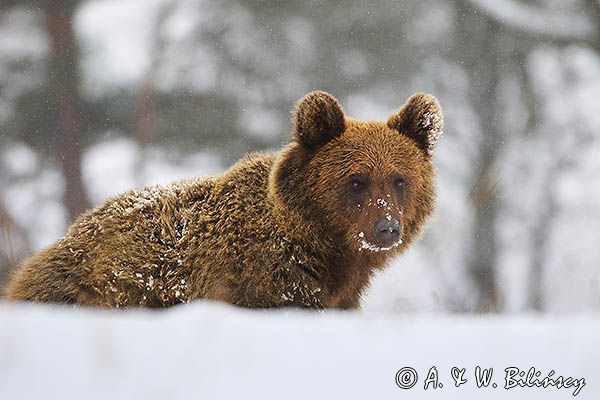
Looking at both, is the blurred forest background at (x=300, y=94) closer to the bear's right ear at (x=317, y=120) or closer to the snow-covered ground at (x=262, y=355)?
the bear's right ear at (x=317, y=120)

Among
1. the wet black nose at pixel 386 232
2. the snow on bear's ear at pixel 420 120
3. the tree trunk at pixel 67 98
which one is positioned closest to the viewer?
the wet black nose at pixel 386 232

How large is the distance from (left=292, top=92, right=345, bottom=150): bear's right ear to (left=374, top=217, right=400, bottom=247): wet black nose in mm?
790

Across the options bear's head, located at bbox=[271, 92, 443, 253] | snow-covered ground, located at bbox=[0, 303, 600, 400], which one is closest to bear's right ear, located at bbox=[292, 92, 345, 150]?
bear's head, located at bbox=[271, 92, 443, 253]

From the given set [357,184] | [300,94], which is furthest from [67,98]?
[357,184]

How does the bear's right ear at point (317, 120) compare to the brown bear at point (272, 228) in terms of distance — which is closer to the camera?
the brown bear at point (272, 228)

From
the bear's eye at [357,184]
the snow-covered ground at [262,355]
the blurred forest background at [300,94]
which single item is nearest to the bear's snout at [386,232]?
the bear's eye at [357,184]

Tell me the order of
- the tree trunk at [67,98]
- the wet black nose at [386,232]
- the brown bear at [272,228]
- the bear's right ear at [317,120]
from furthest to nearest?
the tree trunk at [67,98], the bear's right ear at [317,120], the wet black nose at [386,232], the brown bear at [272,228]

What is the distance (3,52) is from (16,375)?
58.3 feet

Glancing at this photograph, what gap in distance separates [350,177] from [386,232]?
50 cm

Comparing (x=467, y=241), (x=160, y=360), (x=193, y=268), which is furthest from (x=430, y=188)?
(x=467, y=241)

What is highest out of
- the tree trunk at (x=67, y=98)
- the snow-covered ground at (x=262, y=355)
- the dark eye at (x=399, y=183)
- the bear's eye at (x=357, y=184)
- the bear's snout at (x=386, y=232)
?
the tree trunk at (x=67, y=98)

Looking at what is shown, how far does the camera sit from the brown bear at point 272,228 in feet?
20.4

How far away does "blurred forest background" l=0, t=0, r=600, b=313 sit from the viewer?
1852 centimetres

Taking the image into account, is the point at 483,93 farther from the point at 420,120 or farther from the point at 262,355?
the point at 262,355
